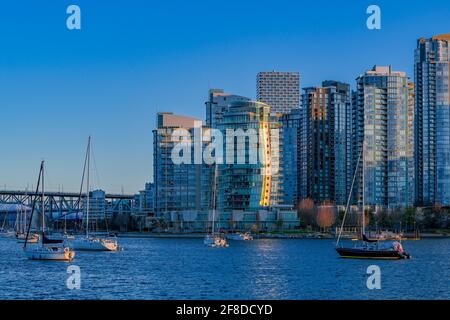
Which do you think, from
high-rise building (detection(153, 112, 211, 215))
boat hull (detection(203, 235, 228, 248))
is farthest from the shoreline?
boat hull (detection(203, 235, 228, 248))

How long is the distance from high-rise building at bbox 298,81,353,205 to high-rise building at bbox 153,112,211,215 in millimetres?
21934

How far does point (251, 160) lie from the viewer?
120 metres

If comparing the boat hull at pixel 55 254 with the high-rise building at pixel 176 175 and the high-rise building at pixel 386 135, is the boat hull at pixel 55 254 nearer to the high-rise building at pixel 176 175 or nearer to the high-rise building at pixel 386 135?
the high-rise building at pixel 176 175

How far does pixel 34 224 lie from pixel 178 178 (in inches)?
2426

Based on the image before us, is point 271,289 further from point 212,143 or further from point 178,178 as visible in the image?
point 178,178

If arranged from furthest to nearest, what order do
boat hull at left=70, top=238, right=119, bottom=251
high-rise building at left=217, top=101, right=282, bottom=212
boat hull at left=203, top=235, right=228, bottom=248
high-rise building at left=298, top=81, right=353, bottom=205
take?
1. high-rise building at left=298, top=81, right=353, bottom=205
2. high-rise building at left=217, top=101, right=282, bottom=212
3. boat hull at left=203, top=235, right=228, bottom=248
4. boat hull at left=70, top=238, right=119, bottom=251

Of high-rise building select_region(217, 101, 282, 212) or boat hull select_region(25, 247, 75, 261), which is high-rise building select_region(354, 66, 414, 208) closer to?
high-rise building select_region(217, 101, 282, 212)

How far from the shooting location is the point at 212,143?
13350 cm

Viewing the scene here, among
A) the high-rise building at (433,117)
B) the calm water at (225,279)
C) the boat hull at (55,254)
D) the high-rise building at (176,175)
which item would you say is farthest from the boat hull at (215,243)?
the high-rise building at (433,117)

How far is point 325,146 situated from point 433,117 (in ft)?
77.8

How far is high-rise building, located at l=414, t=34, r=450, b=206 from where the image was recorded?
133125 mm

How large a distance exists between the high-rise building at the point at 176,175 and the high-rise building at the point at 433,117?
37.7 meters

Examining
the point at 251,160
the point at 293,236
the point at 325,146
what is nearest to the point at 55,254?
the point at 293,236
